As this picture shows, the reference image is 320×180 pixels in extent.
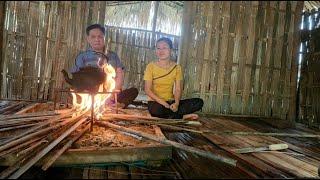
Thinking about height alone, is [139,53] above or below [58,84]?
above

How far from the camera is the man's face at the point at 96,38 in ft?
17.6

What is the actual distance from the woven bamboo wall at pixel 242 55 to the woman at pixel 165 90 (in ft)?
5.34

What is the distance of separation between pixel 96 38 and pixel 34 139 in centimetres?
262

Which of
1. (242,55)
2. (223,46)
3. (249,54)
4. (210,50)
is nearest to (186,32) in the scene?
(210,50)

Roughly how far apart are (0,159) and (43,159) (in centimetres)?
35

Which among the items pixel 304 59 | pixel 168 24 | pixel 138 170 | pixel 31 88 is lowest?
pixel 138 170

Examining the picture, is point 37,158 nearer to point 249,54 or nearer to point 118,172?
point 118,172

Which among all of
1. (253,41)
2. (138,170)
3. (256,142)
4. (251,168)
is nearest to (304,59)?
(253,41)

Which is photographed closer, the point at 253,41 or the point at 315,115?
the point at 315,115

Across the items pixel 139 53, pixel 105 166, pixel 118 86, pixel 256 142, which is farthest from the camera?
pixel 139 53

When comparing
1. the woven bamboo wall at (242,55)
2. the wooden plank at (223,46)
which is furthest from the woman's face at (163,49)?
the wooden plank at (223,46)

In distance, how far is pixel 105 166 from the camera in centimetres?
288

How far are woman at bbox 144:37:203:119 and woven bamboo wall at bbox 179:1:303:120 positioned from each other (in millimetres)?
1627

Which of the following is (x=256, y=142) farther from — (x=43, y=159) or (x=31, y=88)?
(x=31, y=88)
